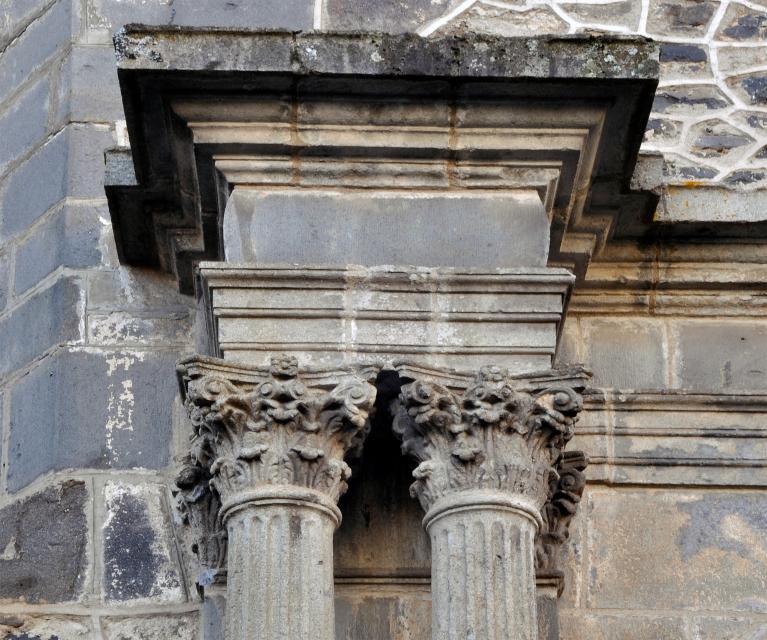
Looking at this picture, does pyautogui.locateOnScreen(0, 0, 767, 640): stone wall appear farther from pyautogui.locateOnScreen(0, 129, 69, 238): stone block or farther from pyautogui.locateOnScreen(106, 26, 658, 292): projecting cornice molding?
pyautogui.locateOnScreen(106, 26, 658, 292): projecting cornice molding

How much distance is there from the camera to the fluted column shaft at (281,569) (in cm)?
547

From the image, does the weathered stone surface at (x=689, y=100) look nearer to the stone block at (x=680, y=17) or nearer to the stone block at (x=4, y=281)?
the stone block at (x=680, y=17)

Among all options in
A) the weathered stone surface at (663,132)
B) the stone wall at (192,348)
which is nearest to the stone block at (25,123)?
the stone wall at (192,348)

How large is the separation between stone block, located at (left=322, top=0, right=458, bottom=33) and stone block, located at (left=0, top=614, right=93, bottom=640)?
222 cm

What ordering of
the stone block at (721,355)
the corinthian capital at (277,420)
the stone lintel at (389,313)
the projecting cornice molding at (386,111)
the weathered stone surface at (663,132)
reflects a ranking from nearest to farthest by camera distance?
the corinthian capital at (277,420)
the stone lintel at (389,313)
the projecting cornice molding at (386,111)
the stone block at (721,355)
the weathered stone surface at (663,132)

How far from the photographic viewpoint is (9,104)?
770cm

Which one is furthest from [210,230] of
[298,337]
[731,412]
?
[731,412]

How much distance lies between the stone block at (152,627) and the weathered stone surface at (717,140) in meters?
2.43

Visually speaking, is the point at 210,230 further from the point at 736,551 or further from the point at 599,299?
the point at 736,551

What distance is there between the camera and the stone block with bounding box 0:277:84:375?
6789 millimetres

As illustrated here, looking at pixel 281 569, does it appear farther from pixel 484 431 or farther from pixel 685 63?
pixel 685 63

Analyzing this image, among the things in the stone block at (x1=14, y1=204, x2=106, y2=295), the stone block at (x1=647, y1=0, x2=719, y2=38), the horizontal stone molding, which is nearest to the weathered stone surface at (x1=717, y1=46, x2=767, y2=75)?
the stone block at (x1=647, y1=0, x2=719, y2=38)

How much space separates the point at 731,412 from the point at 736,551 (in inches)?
17.5

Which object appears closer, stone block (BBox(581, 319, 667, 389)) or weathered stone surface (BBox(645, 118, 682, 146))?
stone block (BBox(581, 319, 667, 389))
